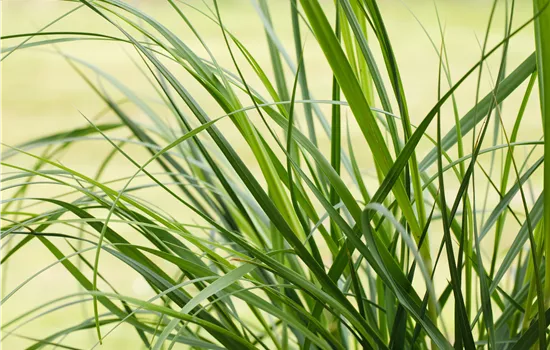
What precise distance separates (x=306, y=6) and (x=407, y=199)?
0.11 meters

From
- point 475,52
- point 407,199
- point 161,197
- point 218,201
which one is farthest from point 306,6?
point 475,52

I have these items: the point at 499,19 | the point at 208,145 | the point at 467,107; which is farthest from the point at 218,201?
the point at 499,19

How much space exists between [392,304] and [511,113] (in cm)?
170

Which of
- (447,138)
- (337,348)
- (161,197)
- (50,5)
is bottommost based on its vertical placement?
(337,348)

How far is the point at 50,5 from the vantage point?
273cm

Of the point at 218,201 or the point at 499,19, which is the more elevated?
the point at 499,19

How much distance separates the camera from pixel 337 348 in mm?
375

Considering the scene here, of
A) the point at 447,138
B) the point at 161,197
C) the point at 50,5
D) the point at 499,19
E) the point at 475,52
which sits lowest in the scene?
the point at 447,138

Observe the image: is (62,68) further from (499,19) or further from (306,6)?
(306,6)

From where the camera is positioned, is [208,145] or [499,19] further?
[499,19]

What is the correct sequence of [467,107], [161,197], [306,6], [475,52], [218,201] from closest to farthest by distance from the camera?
[306,6] → [218,201] → [161,197] → [467,107] → [475,52]

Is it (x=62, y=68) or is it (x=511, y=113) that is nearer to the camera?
(x=511, y=113)

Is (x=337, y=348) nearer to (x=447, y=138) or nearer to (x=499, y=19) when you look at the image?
(x=447, y=138)

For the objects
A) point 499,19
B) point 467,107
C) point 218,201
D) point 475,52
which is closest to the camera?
point 218,201
